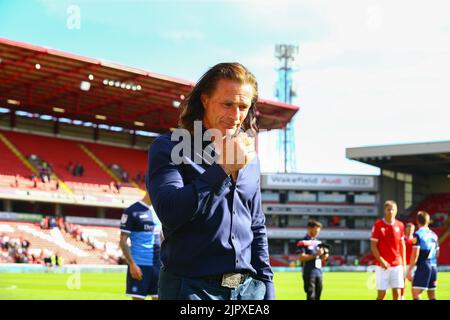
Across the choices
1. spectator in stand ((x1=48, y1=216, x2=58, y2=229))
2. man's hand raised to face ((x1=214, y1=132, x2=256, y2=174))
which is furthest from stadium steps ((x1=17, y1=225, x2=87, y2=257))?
man's hand raised to face ((x1=214, y1=132, x2=256, y2=174))

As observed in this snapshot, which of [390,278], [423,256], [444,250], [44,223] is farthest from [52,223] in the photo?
[390,278]

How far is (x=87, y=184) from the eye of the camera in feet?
139

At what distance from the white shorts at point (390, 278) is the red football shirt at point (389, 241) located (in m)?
0.11

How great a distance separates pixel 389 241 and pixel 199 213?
946 centimetres

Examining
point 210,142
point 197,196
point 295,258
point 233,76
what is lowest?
point 295,258

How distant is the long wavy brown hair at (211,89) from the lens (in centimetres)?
270

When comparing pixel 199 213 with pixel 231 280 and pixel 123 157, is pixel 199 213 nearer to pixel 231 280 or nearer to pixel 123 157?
pixel 231 280

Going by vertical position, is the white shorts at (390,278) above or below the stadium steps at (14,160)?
below

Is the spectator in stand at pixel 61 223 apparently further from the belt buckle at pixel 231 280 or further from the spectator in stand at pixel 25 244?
the belt buckle at pixel 231 280

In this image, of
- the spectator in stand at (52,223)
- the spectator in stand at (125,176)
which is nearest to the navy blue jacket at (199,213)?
the spectator in stand at (52,223)
